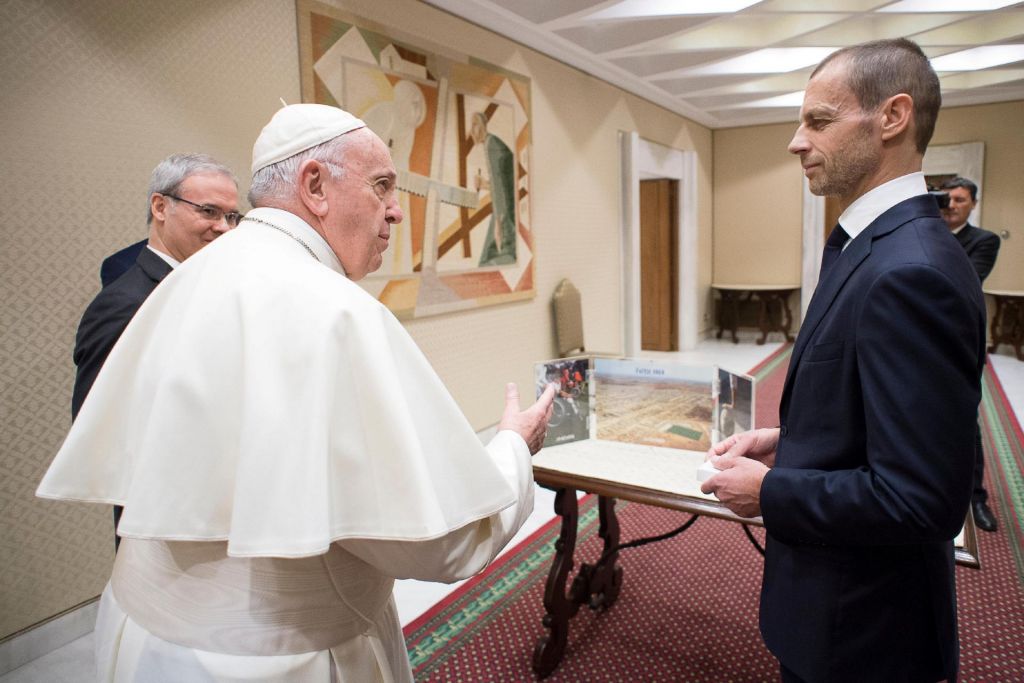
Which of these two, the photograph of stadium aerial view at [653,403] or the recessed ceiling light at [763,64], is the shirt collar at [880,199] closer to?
the photograph of stadium aerial view at [653,403]

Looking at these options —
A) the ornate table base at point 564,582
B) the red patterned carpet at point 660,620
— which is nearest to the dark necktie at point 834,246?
the ornate table base at point 564,582

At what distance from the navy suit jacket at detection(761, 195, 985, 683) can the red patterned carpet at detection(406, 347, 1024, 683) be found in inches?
48.8

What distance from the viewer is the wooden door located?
8.67 metres

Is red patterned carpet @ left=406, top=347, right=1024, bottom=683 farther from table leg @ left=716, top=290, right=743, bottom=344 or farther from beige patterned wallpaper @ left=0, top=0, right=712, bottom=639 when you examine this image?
table leg @ left=716, top=290, right=743, bottom=344

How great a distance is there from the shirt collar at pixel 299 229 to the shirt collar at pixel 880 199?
0.98 meters

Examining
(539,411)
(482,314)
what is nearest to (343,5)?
(482,314)

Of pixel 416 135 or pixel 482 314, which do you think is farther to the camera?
pixel 482 314

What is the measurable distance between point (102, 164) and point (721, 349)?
7801mm

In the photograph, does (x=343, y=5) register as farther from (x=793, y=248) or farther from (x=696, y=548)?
(x=793, y=248)

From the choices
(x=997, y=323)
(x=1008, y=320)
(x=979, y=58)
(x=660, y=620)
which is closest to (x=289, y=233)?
(x=660, y=620)

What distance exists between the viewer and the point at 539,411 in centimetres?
138

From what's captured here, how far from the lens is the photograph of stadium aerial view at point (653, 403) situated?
2156mm

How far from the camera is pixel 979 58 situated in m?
6.26

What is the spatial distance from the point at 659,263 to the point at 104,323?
774cm
